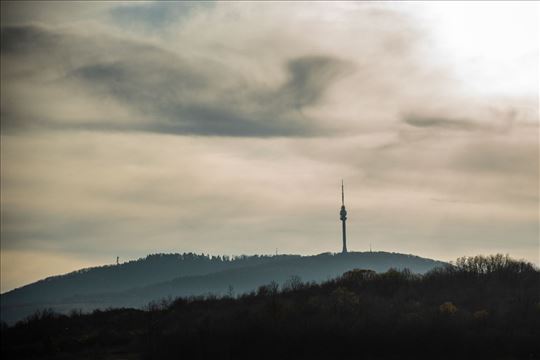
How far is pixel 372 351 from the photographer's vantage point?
8500 centimetres

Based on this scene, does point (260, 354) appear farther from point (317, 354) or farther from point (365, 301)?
point (365, 301)

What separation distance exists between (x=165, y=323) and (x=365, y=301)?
2346cm

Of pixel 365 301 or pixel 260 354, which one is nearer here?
pixel 260 354

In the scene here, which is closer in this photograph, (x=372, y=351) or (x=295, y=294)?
(x=372, y=351)

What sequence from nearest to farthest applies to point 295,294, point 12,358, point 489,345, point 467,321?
point 12,358 < point 489,345 < point 467,321 < point 295,294

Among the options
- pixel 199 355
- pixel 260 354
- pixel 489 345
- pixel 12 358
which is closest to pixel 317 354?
pixel 260 354

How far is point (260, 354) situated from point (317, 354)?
5.33 meters

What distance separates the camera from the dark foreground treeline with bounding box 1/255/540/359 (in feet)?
271

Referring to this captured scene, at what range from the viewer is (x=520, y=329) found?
297 ft

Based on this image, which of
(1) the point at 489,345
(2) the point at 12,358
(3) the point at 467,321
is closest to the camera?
(2) the point at 12,358

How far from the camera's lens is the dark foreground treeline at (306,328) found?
82.6m

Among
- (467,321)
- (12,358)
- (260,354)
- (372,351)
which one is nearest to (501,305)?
(467,321)

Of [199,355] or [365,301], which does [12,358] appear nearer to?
[199,355]

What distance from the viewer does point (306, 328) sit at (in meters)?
87.5
